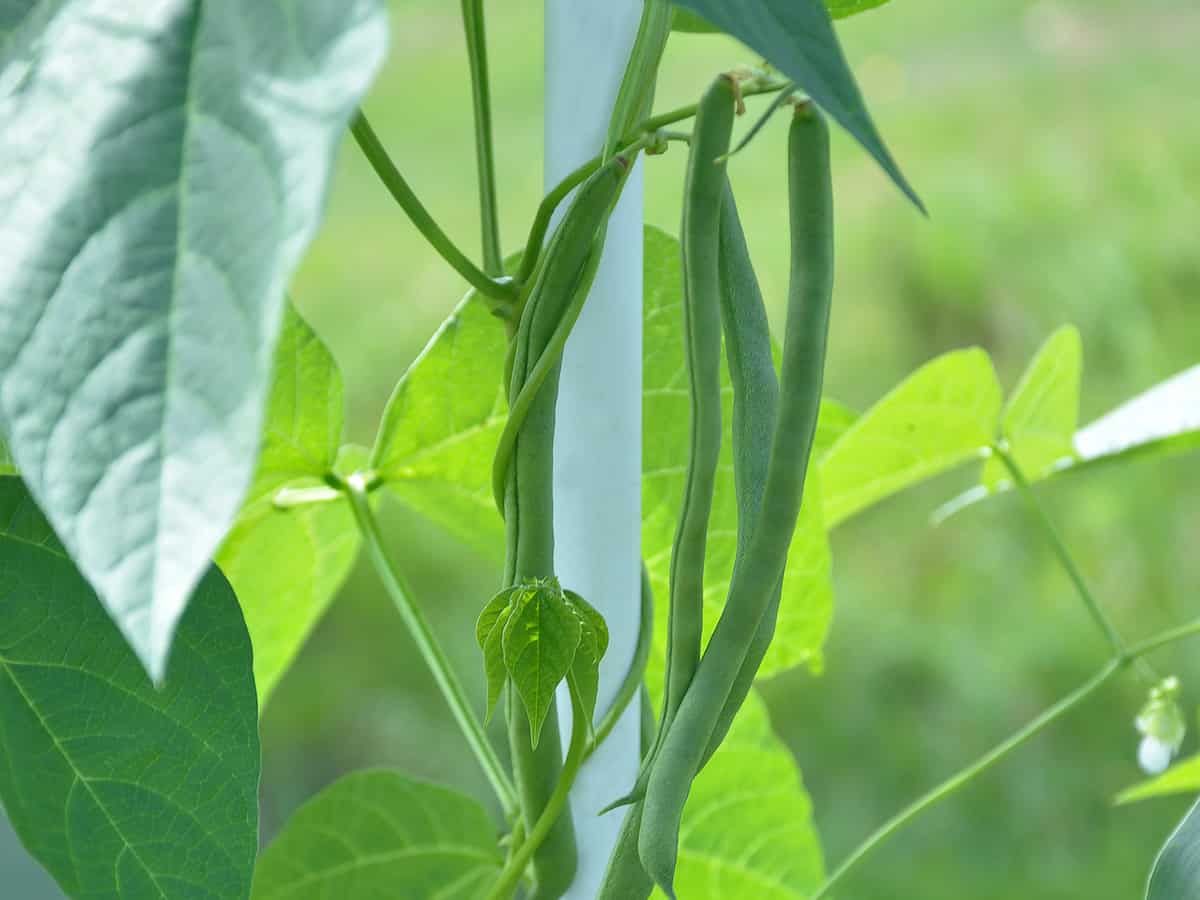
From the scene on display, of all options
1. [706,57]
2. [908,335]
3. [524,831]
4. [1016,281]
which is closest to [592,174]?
[524,831]

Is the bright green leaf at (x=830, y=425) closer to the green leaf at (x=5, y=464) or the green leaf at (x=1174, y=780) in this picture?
the green leaf at (x=1174, y=780)

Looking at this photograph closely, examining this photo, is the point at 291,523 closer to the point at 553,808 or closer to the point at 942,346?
the point at 553,808

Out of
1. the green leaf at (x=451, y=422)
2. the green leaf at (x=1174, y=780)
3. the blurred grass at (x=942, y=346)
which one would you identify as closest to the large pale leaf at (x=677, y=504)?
the green leaf at (x=451, y=422)

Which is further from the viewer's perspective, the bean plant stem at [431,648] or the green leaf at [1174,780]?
the green leaf at [1174,780]

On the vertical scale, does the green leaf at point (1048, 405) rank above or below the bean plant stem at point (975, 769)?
above

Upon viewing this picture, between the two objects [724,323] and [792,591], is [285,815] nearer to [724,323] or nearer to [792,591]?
[792,591]

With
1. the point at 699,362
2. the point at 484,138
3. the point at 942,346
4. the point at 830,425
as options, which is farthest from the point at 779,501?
the point at 942,346

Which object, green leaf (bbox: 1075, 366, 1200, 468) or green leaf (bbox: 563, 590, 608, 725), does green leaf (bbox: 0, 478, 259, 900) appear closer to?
green leaf (bbox: 563, 590, 608, 725)
